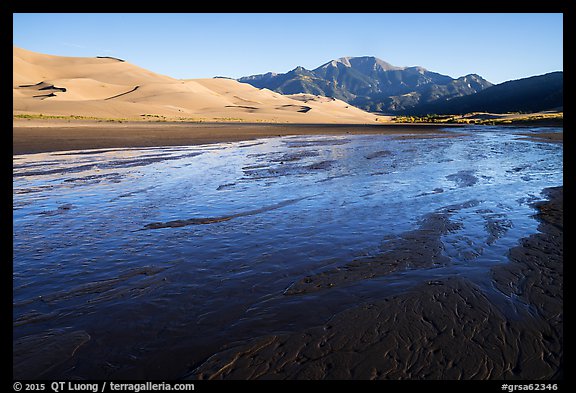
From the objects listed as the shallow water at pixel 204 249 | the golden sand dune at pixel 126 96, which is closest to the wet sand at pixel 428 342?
the shallow water at pixel 204 249

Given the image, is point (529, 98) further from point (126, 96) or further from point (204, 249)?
point (204, 249)

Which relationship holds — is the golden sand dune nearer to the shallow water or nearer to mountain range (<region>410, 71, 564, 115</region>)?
the shallow water

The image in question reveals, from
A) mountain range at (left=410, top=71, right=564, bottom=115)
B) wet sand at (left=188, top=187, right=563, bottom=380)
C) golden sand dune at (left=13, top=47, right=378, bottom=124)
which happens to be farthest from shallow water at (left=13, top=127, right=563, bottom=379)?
mountain range at (left=410, top=71, right=564, bottom=115)

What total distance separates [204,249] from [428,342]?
4.57 metres

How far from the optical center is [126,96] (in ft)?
375

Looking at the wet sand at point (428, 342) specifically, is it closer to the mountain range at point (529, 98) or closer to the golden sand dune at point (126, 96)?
the golden sand dune at point (126, 96)

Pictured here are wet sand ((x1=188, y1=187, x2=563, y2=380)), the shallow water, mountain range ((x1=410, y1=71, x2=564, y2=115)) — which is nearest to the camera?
wet sand ((x1=188, y1=187, x2=563, y2=380))

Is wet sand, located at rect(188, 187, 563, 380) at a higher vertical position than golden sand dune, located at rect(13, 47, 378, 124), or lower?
lower

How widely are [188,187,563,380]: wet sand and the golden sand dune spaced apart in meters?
76.2

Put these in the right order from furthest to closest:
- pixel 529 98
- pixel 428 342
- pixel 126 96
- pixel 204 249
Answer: pixel 529 98 → pixel 126 96 → pixel 204 249 → pixel 428 342

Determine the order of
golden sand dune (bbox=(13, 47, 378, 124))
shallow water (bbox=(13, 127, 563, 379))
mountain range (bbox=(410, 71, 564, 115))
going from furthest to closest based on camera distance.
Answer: mountain range (bbox=(410, 71, 564, 115)) < golden sand dune (bbox=(13, 47, 378, 124)) < shallow water (bbox=(13, 127, 563, 379))

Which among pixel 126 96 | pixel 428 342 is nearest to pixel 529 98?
pixel 126 96

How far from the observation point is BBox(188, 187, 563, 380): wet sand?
12.0ft
